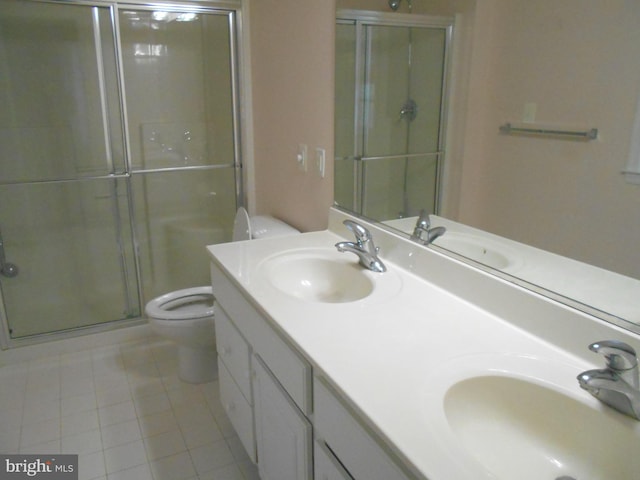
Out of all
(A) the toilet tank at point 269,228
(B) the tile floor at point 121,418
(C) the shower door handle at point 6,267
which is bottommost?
(B) the tile floor at point 121,418

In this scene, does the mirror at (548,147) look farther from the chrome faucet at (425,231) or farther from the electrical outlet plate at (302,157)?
the electrical outlet plate at (302,157)

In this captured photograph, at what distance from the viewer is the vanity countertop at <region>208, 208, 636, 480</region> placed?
0.85 m

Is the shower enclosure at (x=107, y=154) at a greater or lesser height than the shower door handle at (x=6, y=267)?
greater

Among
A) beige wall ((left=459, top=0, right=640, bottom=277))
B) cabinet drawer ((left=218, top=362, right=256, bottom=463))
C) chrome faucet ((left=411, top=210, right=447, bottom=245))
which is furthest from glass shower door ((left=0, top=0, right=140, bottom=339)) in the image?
beige wall ((left=459, top=0, right=640, bottom=277))

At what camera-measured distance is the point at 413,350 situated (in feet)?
3.69

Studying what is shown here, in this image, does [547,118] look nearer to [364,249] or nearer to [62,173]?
[364,249]

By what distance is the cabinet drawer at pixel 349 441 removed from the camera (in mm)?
909

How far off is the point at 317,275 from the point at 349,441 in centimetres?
88

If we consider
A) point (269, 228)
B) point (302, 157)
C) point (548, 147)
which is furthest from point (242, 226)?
point (548, 147)

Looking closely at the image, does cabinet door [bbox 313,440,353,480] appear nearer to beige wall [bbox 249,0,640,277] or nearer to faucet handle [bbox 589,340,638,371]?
faucet handle [bbox 589,340,638,371]

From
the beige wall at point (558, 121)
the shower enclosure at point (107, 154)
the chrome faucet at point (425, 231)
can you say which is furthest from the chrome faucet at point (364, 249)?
the shower enclosure at point (107, 154)

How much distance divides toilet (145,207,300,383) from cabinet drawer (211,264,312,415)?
0.55 meters

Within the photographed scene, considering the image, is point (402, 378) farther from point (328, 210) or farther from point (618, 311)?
point (328, 210)

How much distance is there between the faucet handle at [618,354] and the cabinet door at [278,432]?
692mm
